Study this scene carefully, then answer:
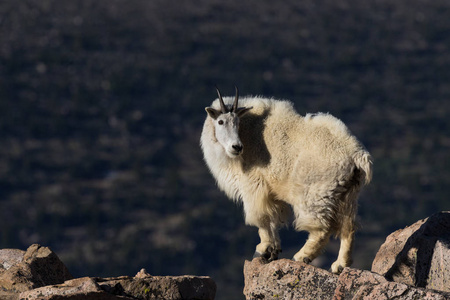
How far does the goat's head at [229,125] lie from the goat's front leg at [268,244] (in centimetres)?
109

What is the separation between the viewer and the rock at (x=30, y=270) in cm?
868

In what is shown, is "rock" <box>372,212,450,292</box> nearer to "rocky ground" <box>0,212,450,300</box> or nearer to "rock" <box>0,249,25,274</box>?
"rocky ground" <box>0,212,450,300</box>

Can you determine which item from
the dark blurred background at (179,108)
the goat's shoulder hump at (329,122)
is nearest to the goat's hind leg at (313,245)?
the goat's shoulder hump at (329,122)

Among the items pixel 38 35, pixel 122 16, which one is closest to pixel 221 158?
pixel 38 35

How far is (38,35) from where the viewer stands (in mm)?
137000

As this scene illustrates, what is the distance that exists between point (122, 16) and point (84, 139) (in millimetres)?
42606

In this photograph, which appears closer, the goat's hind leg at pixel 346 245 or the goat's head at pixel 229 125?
the goat's hind leg at pixel 346 245

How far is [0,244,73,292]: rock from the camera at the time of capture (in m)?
8.68

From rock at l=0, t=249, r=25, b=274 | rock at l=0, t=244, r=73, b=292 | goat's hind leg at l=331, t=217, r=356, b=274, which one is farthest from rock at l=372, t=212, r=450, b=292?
rock at l=0, t=249, r=25, b=274

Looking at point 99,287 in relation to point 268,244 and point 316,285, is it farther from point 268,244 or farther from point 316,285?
point 268,244

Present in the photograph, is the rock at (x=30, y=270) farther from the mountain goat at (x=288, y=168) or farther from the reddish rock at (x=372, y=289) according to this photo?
the reddish rock at (x=372, y=289)

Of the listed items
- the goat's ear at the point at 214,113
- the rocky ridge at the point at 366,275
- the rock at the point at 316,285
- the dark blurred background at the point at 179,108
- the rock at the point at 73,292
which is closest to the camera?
the rock at the point at 316,285

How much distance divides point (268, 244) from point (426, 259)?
102 inches

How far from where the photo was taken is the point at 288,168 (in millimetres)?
10703
